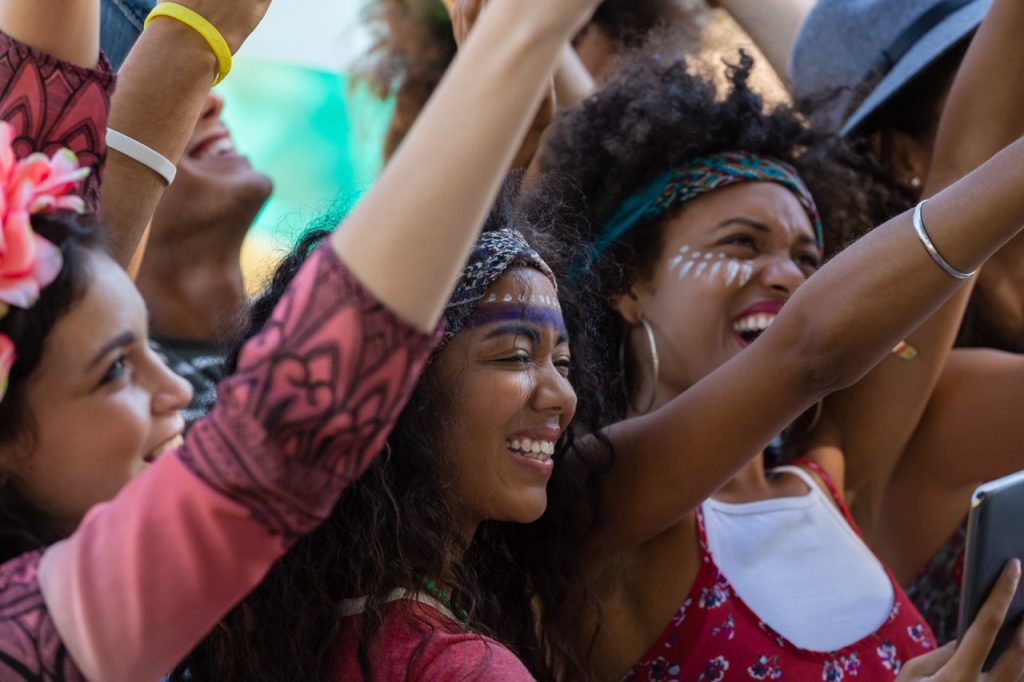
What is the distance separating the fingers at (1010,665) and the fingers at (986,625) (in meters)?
0.04

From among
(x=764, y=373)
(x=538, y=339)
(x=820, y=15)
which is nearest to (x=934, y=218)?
(x=764, y=373)

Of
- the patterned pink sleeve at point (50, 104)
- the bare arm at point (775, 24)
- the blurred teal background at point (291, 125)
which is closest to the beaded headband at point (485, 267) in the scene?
the patterned pink sleeve at point (50, 104)

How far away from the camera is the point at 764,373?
1.51 m

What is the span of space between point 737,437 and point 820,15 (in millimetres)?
1143

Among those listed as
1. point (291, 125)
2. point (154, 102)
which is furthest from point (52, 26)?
point (291, 125)

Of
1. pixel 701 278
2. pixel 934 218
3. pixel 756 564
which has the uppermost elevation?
pixel 934 218

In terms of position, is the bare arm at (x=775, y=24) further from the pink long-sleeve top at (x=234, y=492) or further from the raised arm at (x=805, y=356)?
the pink long-sleeve top at (x=234, y=492)

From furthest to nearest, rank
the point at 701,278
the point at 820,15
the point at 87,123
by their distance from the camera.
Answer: the point at 820,15 < the point at 701,278 < the point at 87,123

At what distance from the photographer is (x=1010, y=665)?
1458mm

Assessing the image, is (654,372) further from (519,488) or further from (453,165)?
(453,165)

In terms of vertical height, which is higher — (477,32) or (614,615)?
(477,32)

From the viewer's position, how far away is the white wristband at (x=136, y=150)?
138cm

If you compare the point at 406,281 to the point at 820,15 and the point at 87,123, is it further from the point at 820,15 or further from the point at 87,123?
the point at 820,15

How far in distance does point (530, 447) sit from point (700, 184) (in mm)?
679
